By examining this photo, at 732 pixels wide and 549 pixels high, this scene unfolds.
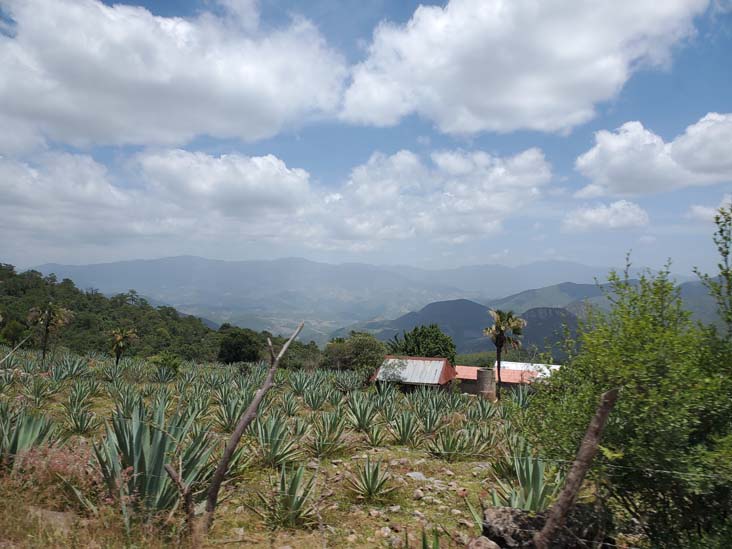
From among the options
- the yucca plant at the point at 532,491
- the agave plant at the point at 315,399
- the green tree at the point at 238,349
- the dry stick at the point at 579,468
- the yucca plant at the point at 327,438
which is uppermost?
the dry stick at the point at 579,468

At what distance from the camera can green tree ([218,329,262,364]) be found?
54.0 metres

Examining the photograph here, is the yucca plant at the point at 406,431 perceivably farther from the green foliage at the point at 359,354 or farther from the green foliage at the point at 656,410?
the green foliage at the point at 359,354

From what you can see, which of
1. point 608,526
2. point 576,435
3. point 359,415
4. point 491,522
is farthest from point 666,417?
point 359,415

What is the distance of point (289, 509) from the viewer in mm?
5160

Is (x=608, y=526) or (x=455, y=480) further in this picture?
(x=455, y=480)

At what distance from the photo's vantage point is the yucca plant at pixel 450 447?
8.48 m

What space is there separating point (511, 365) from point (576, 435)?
48.1m

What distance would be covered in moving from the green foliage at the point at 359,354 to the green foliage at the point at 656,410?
26508mm

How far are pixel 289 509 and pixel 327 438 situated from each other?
3273mm

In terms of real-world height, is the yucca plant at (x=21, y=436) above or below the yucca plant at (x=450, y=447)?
above

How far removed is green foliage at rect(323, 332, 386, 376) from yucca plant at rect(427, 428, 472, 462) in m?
21.9

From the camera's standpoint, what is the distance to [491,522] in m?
4.41

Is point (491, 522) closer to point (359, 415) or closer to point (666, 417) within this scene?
point (666, 417)

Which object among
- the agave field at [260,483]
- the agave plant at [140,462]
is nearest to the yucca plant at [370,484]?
the agave field at [260,483]
